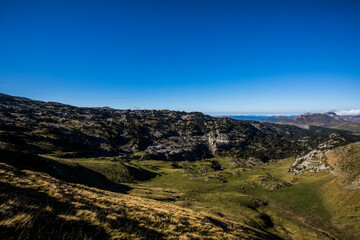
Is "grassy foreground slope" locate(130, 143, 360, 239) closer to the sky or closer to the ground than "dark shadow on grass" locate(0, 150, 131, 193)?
closer to the ground

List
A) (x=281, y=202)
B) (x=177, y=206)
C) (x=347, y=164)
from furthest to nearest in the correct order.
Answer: (x=347, y=164), (x=281, y=202), (x=177, y=206)

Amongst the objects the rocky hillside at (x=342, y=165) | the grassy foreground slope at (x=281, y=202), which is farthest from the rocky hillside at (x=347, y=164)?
the grassy foreground slope at (x=281, y=202)

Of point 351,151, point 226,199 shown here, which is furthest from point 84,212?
point 351,151

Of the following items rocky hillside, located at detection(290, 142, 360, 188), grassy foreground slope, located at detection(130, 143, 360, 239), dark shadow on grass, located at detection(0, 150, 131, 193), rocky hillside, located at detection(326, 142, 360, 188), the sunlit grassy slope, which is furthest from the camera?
rocky hillside, located at detection(290, 142, 360, 188)

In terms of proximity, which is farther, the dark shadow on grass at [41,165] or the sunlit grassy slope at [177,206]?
the dark shadow on grass at [41,165]

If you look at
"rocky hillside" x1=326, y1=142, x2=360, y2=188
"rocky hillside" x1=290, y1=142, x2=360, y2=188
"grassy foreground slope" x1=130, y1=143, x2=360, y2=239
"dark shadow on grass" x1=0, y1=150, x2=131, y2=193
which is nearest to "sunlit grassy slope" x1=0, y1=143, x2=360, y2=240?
"grassy foreground slope" x1=130, y1=143, x2=360, y2=239

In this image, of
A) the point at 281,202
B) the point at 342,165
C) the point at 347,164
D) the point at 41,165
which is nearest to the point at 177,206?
the point at 41,165

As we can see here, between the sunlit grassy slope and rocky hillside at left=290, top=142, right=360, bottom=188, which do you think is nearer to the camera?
the sunlit grassy slope

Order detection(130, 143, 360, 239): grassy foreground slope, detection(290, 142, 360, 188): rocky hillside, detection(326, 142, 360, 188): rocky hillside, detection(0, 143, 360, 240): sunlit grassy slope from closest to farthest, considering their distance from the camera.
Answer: detection(0, 143, 360, 240): sunlit grassy slope
detection(130, 143, 360, 239): grassy foreground slope
detection(326, 142, 360, 188): rocky hillside
detection(290, 142, 360, 188): rocky hillside

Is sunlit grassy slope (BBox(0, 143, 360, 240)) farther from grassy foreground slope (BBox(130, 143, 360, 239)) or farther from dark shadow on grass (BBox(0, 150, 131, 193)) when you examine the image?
dark shadow on grass (BBox(0, 150, 131, 193))

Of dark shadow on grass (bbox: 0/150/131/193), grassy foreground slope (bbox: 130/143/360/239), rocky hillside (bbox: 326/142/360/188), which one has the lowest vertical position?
grassy foreground slope (bbox: 130/143/360/239)

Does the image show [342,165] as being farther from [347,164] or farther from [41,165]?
[41,165]

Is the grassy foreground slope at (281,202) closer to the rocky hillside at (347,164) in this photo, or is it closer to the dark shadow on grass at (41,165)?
the rocky hillside at (347,164)

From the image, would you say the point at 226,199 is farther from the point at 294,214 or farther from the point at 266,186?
the point at 266,186
